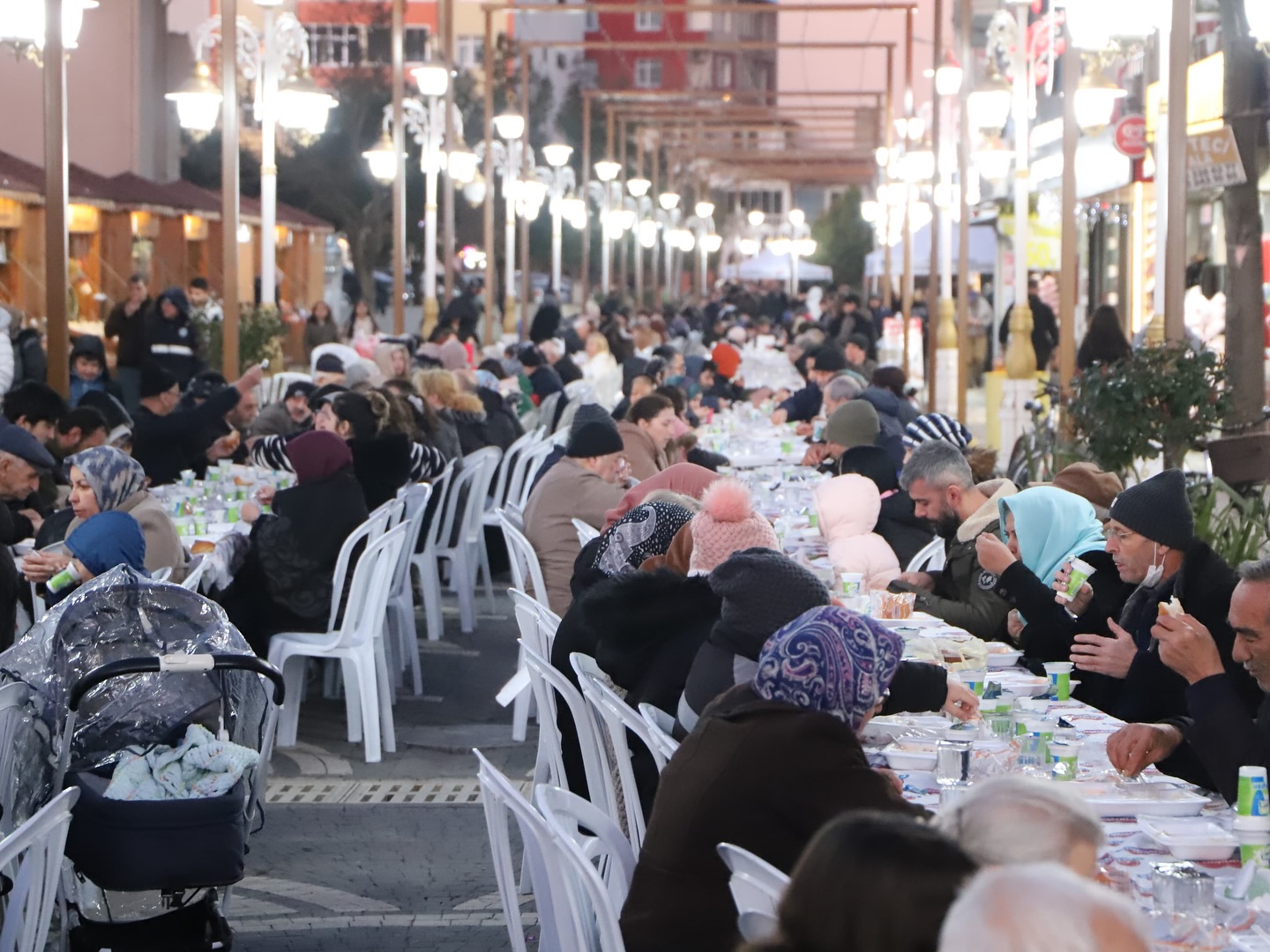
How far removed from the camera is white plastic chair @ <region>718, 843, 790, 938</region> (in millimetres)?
3070

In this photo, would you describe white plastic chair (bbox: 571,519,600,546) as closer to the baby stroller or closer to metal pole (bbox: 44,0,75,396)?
the baby stroller

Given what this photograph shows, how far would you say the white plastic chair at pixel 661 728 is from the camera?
4.24m

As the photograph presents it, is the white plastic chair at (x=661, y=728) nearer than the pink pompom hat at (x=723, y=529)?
Yes

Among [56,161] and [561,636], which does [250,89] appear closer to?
[56,161]

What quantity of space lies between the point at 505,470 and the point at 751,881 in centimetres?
957

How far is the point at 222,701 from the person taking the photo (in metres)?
5.08

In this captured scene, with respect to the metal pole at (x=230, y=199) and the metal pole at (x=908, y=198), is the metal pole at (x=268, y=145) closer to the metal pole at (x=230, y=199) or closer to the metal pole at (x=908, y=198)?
the metal pole at (x=230, y=199)

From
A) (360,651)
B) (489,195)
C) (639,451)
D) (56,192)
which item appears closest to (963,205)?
(639,451)

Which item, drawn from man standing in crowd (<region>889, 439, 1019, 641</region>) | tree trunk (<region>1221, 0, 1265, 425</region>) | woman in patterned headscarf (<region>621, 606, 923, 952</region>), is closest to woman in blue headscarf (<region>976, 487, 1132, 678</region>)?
man standing in crowd (<region>889, 439, 1019, 641</region>)

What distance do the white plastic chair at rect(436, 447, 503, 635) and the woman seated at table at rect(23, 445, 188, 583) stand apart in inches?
143

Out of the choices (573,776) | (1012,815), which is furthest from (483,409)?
(1012,815)

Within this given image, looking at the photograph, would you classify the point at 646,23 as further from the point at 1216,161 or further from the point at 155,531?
the point at 155,531

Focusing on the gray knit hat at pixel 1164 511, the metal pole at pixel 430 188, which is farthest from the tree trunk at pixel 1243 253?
the metal pole at pixel 430 188

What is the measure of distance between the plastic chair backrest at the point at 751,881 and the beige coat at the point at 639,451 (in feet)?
23.9
